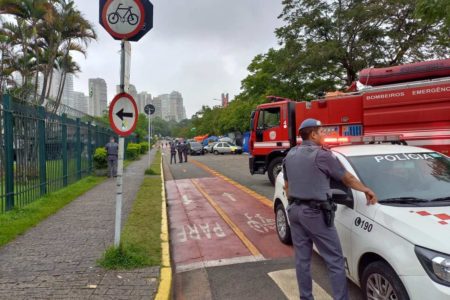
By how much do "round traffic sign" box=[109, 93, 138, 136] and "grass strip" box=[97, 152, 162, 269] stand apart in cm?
152

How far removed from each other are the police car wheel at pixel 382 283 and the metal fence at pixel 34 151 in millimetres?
7235

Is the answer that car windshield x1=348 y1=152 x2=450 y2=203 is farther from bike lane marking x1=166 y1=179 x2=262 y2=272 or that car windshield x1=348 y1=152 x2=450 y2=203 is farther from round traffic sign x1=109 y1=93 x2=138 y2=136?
A: round traffic sign x1=109 y1=93 x2=138 y2=136

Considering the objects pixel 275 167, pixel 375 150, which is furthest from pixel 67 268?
pixel 275 167

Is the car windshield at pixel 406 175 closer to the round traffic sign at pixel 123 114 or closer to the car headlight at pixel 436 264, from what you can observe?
the car headlight at pixel 436 264

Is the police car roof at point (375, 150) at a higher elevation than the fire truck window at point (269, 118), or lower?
lower

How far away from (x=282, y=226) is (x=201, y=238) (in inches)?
61.8

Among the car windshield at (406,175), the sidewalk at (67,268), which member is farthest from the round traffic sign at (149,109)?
the car windshield at (406,175)

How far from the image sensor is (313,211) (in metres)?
3.63

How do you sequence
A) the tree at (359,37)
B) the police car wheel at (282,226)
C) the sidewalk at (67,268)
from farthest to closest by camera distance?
1. the tree at (359,37)
2. the police car wheel at (282,226)
3. the sidewalk at (67,268)

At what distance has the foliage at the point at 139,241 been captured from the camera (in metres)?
5.22

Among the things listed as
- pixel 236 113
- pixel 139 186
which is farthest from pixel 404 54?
pixel 236 113

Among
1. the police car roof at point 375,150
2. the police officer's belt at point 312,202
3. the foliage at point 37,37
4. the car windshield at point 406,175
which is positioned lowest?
the police officer's belt at point 312,202

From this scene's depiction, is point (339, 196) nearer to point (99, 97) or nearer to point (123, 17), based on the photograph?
point (123, 17)

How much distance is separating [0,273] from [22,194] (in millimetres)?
4446
